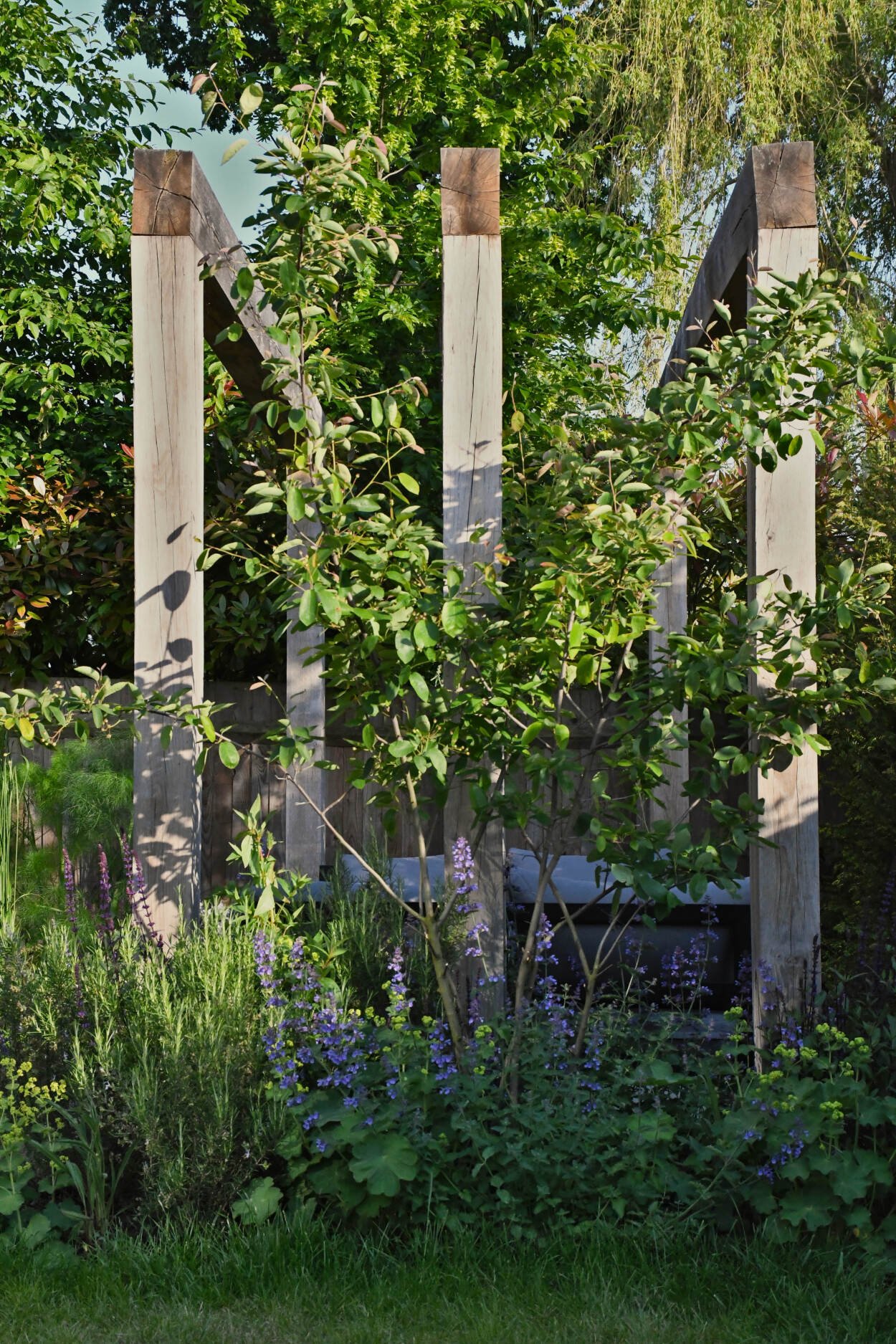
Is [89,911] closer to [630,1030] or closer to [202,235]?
[630,1030]

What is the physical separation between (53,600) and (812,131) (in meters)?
7.92

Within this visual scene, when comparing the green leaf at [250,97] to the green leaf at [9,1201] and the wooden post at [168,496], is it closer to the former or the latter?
the wooden post at [168,496]

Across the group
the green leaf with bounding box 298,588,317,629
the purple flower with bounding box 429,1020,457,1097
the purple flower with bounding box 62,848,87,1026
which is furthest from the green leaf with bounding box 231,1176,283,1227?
the green leaf with bounding box 298,588,317,629

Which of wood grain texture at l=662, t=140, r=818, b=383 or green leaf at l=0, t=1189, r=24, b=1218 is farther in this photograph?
wood grain texture at l=662, t=140, r=818, b=383

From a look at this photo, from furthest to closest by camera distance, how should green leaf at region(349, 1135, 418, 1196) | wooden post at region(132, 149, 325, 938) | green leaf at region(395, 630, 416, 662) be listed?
1. wooden post at region(132, 149, 325, 938)
2. green leaf at region(395, 630, 416, 662)
3. green leaf at region(349, 1135, 418, 1196)

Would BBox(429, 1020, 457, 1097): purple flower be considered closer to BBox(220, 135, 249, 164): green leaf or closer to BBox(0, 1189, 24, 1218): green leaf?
BBox(0, 1189, 24, 1218): green leaf

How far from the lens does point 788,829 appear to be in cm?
324

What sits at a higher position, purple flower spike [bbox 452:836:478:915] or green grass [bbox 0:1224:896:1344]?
purple flower spike [bbox 452:836:478:915]

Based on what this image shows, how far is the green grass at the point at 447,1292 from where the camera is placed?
235 cm

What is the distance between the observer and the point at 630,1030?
123 inches

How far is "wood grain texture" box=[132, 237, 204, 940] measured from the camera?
3361mm

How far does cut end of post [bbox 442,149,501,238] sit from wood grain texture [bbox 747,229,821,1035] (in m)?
0.73

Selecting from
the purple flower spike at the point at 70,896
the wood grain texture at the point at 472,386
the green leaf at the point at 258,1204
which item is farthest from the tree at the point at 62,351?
the green leaf at the point at 258,1204

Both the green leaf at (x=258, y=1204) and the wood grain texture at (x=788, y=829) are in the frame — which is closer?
the green leaf at (x=258, y=1204)
